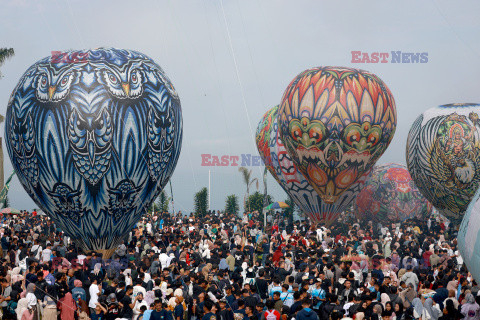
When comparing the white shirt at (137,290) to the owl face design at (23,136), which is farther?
the owl face design at (23,136)

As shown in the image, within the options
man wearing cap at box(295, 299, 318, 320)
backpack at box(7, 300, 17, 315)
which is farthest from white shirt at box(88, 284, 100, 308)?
man wearing cap at box(295, 299, 318, 320)

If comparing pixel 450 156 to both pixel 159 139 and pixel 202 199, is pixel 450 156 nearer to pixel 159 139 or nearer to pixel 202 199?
pixel 159 139

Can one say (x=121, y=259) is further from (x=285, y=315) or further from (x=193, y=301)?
(x=285, y=315)

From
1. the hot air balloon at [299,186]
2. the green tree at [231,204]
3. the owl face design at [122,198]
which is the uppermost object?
the owl face design at [122,198]

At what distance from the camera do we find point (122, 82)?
2150 centimetres

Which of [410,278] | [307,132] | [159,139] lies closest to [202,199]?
[307,132]

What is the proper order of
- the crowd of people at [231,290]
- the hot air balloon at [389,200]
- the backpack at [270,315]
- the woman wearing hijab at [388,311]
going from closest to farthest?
the backpack at [270,315], the woman wearing hijab at [388,311], the crowd of people at [231,290], the hot air balloon at [389,200]

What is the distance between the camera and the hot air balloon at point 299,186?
3362 centimetres

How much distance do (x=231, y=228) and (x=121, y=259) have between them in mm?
11421

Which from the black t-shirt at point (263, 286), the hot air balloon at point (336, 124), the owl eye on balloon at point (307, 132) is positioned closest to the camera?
the black t-shirt at point (263, 286)

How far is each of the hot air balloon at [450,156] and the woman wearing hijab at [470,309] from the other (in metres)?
20.2

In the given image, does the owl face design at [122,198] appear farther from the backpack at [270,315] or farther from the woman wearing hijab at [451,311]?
the woman wearing hijab at [451,311]

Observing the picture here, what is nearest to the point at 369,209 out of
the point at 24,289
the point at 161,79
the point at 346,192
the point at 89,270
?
the point at 346,192

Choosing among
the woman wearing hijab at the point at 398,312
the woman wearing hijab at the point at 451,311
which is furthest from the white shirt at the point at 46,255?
the woman wearing hijab at the point at 451,311
